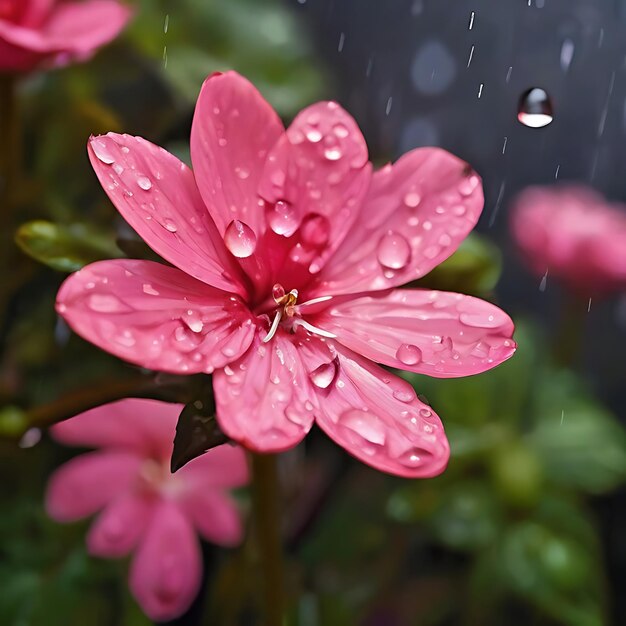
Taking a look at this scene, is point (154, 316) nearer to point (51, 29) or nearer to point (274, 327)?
point (274, 327)

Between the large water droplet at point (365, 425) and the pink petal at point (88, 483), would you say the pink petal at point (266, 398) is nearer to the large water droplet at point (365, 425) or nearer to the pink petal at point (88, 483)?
the large water droplet at point (365, 425)

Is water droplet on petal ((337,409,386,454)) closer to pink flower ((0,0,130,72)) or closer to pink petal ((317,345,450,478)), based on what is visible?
pink petal ((317,345,450,478))

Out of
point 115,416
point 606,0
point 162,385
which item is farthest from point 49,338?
point 606,0

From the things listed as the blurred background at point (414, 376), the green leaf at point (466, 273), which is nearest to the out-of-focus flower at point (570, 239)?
the blurred background at point (414, 376)

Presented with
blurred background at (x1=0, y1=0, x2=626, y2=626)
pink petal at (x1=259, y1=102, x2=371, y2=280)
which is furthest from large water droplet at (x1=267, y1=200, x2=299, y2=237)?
blurred background at (x1=0, y1=0, x2=626, y2=626)

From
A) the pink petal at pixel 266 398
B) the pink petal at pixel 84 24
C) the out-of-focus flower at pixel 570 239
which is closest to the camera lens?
the pink petal at pixel 266 398

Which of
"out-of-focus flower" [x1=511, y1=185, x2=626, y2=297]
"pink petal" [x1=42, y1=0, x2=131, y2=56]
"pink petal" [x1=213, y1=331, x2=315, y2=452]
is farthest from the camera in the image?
"out-of-focus flower" [x1=511, y1=185, x2=626, y2=297]

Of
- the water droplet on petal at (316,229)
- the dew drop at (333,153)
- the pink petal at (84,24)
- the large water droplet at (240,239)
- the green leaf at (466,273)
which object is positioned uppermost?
the dew drop at (333,153)

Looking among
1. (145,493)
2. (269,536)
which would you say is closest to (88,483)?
(145,493)
